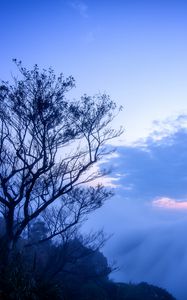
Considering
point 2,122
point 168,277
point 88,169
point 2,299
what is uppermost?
point 168,277

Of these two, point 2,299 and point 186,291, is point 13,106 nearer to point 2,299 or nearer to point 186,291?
point 2,299

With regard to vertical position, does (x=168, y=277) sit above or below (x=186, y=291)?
above

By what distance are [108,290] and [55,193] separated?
68.3 ft

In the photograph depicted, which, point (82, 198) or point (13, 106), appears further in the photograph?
point (82, 198)

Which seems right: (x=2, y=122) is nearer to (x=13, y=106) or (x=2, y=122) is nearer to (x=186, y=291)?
(x=13, y=106)

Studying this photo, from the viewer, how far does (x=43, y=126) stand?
12477mm

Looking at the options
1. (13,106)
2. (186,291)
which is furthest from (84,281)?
(186,291)

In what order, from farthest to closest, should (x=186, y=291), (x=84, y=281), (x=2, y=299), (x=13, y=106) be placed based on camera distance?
(x=186, y=291), (x=84, y=281), (x=13, y=106), (x=2, y=299)

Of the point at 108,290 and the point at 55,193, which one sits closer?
the point at 55,193

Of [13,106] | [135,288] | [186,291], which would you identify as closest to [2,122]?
[13,106]

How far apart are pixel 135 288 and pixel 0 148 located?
27782mm

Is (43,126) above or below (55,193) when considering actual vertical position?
above

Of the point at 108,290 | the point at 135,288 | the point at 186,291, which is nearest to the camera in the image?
the point at 108,290

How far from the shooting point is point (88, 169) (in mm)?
14289
